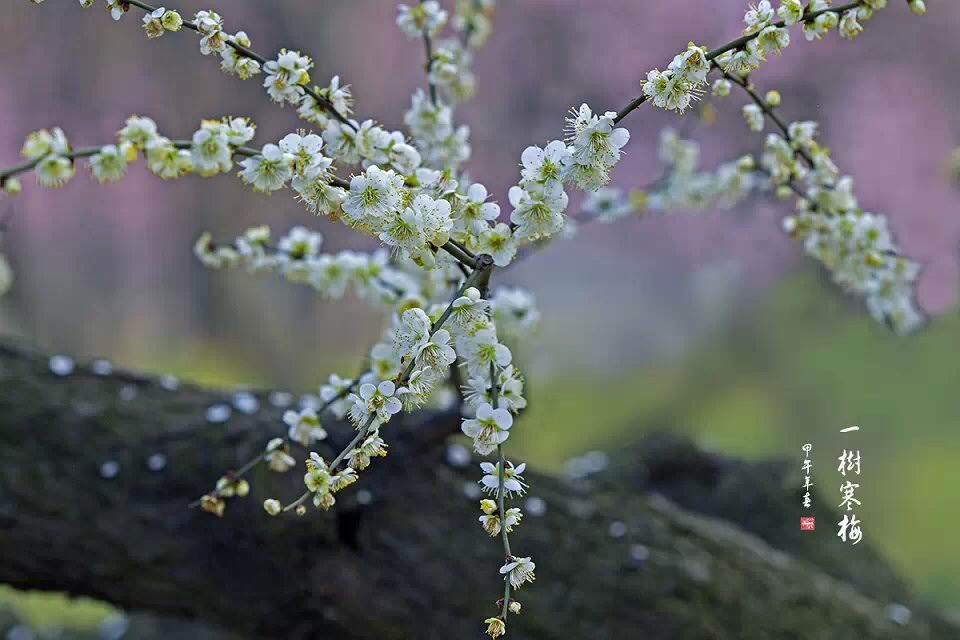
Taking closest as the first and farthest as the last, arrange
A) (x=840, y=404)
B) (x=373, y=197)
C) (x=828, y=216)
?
(x=373, y=197), (x=828, y=216), (x=840, y=404)

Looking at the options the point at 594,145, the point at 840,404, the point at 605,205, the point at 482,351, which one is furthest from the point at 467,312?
the point at 840,404

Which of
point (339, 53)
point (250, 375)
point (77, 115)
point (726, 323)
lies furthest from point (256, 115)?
point (726, 323)

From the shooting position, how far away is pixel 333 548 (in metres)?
1.06

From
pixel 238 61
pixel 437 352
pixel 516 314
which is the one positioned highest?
pixel 516 314

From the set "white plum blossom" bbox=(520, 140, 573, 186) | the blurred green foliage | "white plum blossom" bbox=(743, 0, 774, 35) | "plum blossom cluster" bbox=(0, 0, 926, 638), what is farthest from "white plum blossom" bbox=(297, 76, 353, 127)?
the blurred green foliage

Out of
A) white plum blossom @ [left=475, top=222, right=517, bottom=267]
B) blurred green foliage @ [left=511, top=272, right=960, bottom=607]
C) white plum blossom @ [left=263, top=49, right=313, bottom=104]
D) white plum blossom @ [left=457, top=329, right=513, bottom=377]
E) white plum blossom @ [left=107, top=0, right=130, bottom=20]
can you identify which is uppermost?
blurred green foliage @ [left=511, top=272, right=960, bottom=607]

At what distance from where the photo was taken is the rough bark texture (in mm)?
1048

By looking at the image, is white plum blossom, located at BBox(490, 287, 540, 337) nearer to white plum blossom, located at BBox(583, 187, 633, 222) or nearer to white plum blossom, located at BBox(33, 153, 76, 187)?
white plum blossom, located at BBox(583, 187, 633, 222)

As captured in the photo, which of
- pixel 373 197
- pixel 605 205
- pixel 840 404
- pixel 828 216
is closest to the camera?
pixel 373 197

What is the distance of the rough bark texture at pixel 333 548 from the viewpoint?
1.05 m

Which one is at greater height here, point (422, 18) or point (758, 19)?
point (422, 18)

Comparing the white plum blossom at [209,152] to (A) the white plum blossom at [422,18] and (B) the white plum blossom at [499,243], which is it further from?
(A) the white plum blossom at [422,18]

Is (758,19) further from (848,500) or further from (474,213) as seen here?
(848,500)

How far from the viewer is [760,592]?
115cm
